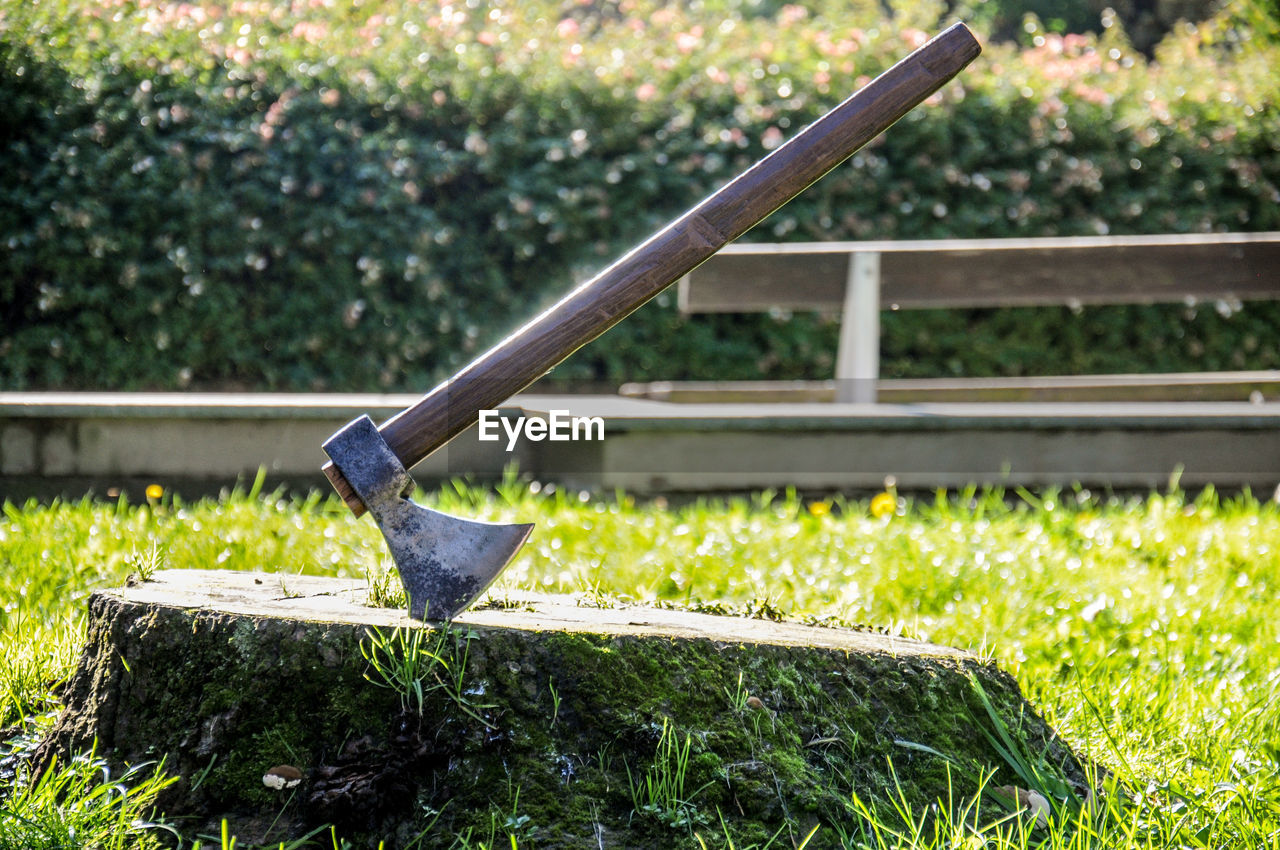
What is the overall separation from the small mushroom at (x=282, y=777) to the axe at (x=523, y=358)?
0.27 m

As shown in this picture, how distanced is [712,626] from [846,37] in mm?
5845

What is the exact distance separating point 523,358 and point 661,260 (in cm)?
28

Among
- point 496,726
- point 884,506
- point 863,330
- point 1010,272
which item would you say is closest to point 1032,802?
point 496,726

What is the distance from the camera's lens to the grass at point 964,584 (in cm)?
167

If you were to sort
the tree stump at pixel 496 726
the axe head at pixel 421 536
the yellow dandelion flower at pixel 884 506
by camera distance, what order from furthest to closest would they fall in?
the yellow dandelion flower at pixel 884 506 → the axe head at pixel 421 536 → the tree stump at pixel 496 726

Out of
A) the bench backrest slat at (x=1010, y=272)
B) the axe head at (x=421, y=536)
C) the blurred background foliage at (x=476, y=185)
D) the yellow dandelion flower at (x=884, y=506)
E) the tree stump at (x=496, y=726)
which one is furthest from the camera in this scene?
the blurred background foliage at (x=476, y=185)

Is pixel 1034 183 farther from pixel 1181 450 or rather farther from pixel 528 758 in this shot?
pixel 528 758

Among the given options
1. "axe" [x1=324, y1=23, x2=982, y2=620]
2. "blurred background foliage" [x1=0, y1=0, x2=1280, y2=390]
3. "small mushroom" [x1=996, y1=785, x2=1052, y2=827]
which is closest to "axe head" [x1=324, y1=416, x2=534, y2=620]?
"axe" [x1=324, y1=23, x2=982, y2=620]

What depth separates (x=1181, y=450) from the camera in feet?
12.3

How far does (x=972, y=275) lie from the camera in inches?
173

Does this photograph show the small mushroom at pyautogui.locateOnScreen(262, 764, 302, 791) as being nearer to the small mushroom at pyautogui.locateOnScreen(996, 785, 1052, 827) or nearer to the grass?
the grass

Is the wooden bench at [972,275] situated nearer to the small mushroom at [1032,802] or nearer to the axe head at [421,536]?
the small mushroom at [1032,802]

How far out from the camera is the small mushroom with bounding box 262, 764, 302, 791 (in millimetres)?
1450

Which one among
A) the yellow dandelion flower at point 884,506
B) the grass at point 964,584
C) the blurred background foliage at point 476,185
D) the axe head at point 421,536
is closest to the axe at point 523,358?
the axe head at point 421,536
